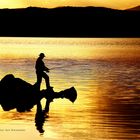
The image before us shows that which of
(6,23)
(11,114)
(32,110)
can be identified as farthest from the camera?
(6,23)

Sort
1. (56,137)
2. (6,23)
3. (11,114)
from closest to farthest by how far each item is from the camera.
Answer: (56,137), (11,114), (6,23)

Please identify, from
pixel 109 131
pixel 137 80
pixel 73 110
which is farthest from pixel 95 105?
pixel 137 80

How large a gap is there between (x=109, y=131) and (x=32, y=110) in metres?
5.77

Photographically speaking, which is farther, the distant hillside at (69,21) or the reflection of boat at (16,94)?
the distant hillside at (69,21)

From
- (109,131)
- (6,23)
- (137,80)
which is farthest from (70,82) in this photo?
(6,23)

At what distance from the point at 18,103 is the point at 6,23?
502 feet

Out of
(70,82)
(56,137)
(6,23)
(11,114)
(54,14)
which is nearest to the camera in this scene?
(56,137)

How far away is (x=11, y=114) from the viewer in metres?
21.5

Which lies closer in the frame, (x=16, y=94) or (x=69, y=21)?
(x=16, y=94)

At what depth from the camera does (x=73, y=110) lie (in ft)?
73.8

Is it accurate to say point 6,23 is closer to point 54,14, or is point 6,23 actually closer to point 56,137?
point 54,14

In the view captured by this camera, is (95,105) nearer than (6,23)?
Yes

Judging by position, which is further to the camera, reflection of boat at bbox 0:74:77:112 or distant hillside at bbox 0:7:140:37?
distant hillside at bbox 0:7:140:37

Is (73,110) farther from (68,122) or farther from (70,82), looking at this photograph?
(70,82)
